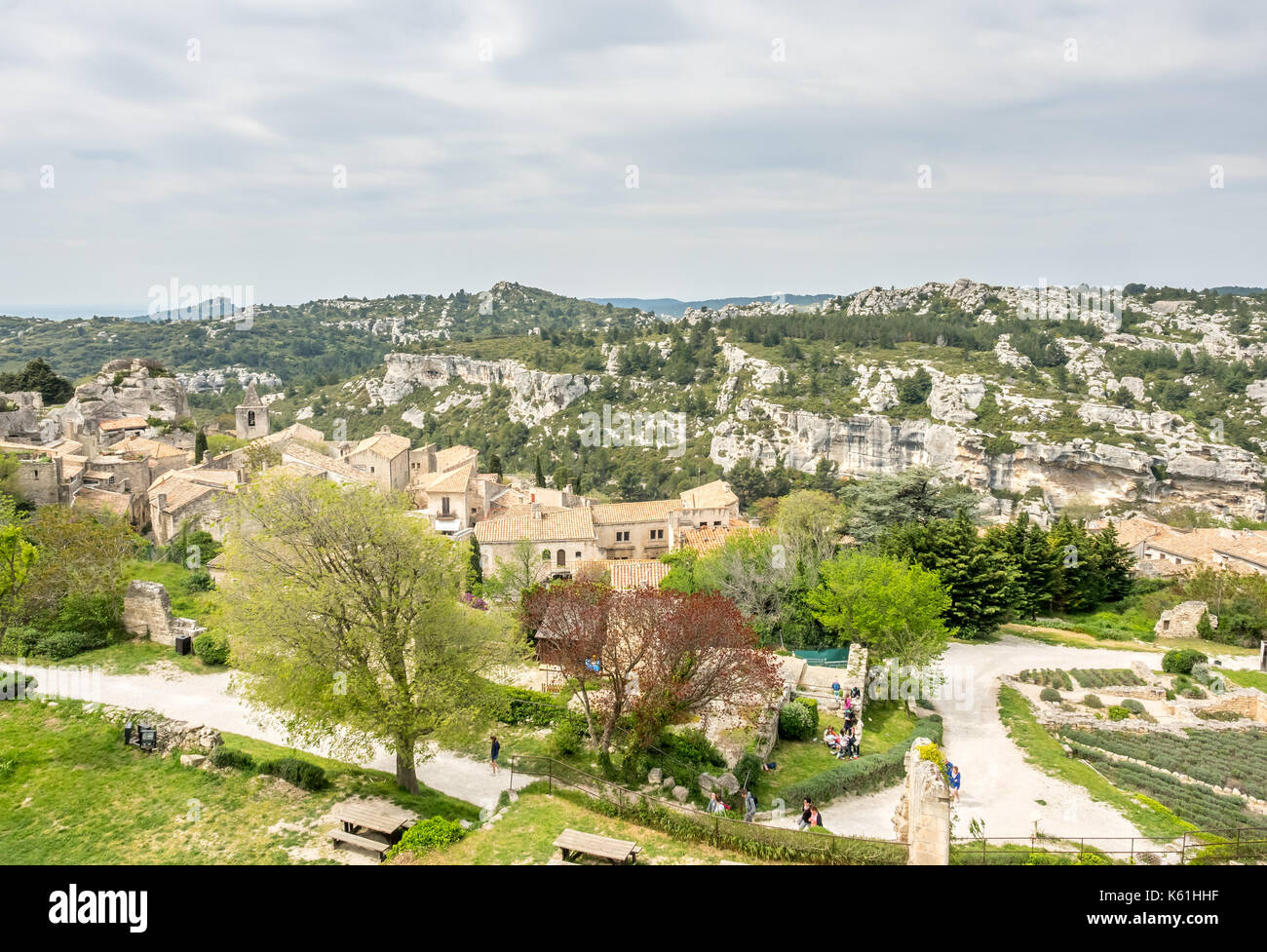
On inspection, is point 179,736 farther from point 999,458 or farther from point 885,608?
point 999,458

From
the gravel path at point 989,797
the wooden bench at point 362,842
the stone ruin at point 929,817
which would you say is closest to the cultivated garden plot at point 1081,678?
the gravel path at point 989,797

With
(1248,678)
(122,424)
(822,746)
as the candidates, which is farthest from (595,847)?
(122,424)

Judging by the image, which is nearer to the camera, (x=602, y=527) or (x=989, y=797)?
(x=989, y=797)

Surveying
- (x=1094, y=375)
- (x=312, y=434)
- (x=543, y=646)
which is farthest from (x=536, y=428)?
(x=543, y=646)

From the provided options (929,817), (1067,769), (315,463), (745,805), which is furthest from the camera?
(315,463)

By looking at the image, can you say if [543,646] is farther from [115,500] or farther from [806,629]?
[115,500]
